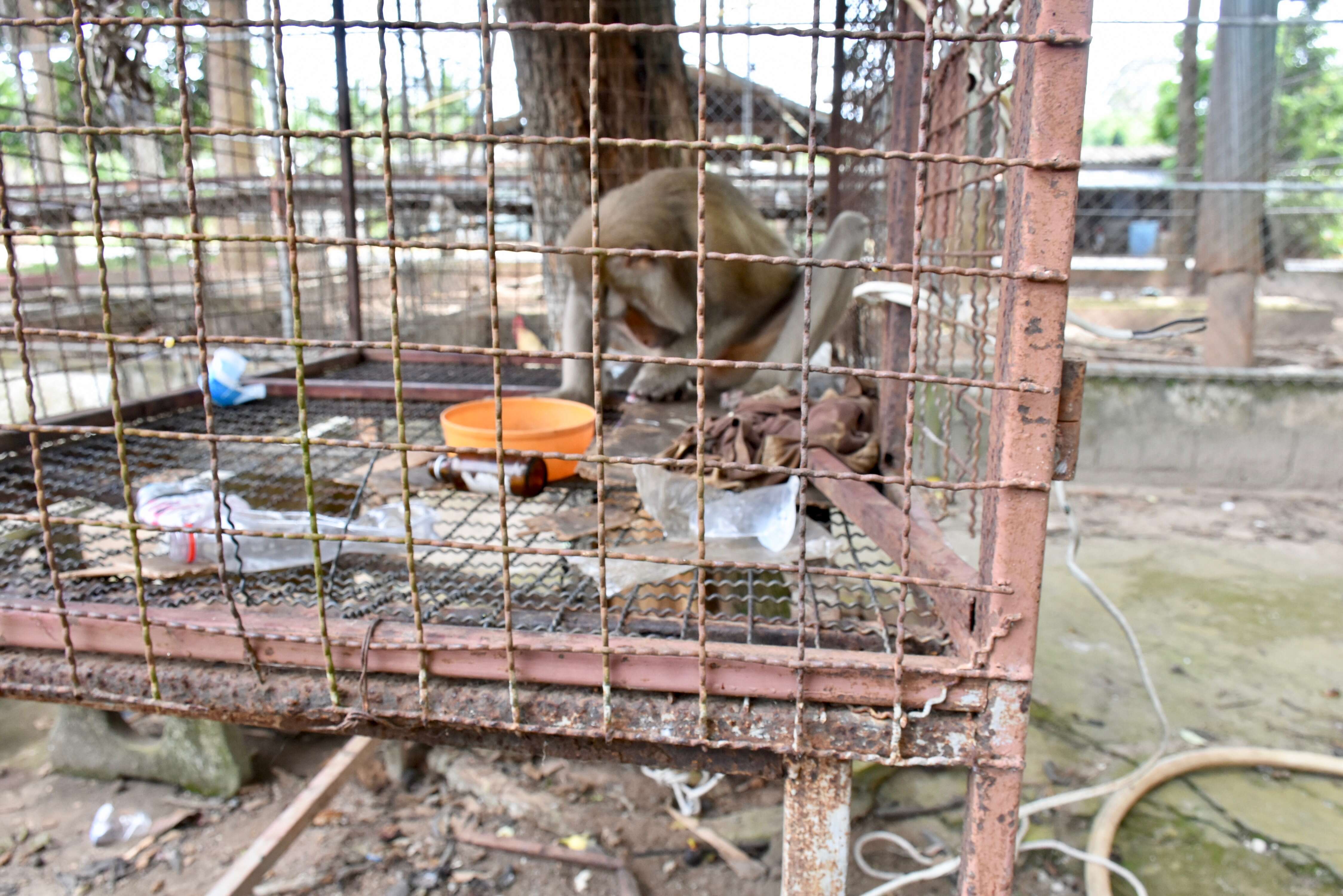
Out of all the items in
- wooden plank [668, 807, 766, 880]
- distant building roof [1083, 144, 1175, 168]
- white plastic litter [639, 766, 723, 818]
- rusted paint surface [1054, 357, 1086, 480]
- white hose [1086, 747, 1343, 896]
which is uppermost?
distant building roof [1083, 144, 1175, 168]

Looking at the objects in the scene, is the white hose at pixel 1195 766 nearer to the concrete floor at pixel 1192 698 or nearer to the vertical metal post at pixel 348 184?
the concrete floor at pixel 1192 698

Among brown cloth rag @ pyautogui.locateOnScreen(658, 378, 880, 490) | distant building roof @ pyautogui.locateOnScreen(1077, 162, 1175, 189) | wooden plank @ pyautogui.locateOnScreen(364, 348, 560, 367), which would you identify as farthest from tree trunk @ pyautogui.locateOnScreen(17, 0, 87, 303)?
distant building roof @ pyautogui.locateOnScreen(1077, 162, 1175, 189)

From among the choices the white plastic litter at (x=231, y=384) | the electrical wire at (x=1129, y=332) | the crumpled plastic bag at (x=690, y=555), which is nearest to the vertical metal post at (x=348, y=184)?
the white plastic litter at (x=231, y=384)

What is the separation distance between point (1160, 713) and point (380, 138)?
1.93m

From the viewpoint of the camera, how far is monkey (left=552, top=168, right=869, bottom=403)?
3367 mm

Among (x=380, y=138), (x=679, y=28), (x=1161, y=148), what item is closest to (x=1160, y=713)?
(x=679, y=28)

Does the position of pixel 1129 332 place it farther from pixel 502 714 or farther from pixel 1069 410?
pixel 502 714

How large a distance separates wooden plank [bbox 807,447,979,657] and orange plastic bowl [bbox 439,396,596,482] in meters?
0.59

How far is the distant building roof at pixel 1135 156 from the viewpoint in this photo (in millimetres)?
14828

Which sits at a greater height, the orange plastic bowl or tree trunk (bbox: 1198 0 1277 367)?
tree trunk (bbox: 1198 0 1277 367)

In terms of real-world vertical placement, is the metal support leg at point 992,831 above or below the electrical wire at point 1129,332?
below

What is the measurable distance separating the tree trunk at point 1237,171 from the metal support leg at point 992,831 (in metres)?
5.46

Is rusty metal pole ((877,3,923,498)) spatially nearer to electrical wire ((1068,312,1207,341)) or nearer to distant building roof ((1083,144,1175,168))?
electrical wire ((1068,312,1207,341))

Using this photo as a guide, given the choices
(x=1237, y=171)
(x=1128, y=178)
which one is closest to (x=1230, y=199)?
(x=1237, y=171)
